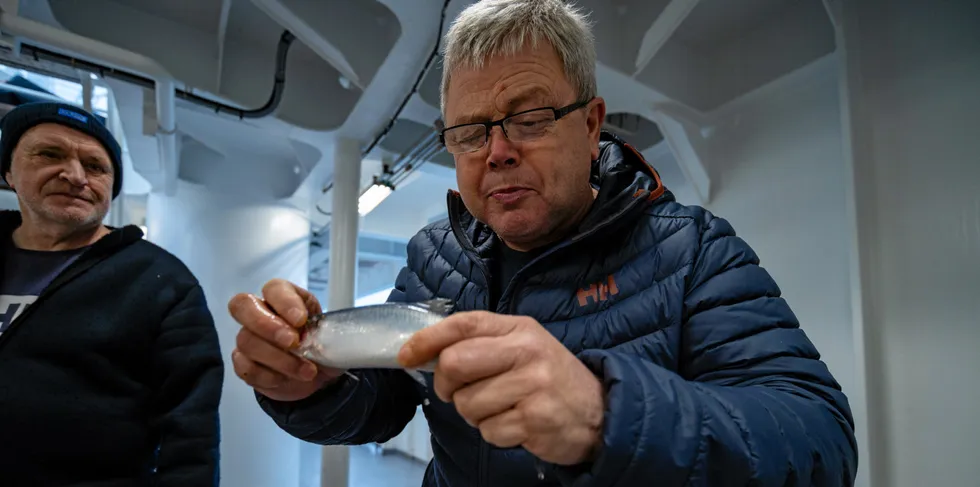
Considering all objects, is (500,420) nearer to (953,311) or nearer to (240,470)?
(953,311)

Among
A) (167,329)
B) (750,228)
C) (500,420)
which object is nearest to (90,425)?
(167,329)

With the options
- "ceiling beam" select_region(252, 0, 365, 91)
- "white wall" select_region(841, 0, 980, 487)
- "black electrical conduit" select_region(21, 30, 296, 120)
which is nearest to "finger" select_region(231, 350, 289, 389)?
"ceiling beam" select_region(252, 0, 365, 91)

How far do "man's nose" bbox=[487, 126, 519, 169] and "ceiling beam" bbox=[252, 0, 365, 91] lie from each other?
2532 mm

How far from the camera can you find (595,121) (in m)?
1.17

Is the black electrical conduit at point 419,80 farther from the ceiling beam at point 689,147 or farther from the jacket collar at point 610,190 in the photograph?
the jacket collar at point 610,190

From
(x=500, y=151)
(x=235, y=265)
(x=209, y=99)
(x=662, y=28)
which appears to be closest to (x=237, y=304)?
(x=500, y=151)

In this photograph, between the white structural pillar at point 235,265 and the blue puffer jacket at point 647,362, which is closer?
Answer: the blue puffer jacket at point 647,362

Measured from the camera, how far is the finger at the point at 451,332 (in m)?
0.63

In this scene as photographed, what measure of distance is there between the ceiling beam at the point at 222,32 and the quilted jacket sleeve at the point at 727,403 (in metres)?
3.52

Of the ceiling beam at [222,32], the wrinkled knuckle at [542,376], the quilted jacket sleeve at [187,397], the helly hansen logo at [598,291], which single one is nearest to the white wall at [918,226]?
the helly hansen logo at [598,291]

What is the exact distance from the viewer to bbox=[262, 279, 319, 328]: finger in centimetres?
88

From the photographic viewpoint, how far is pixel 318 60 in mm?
4324

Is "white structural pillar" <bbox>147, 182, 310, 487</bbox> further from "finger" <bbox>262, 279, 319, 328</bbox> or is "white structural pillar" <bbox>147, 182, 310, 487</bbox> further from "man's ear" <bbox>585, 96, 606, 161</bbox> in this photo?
"man's ear" <bbox>585, 96, 606, 161</bbox>

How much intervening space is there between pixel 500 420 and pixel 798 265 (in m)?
3.24
